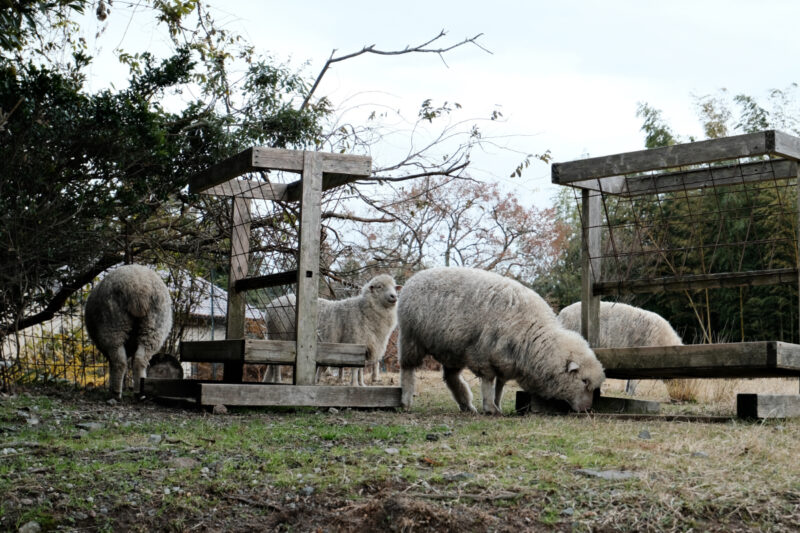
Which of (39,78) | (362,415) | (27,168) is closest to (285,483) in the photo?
(362,415)

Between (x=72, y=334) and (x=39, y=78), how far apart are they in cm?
496

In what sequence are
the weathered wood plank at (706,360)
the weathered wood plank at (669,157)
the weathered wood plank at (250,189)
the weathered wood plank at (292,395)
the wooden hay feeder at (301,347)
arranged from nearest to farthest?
1. the weathered wood plank at (706,360)
2. the weathered wood plank at (669,157)
3. the weathered wood plank at (292,395)
4. the wooden hay feeder at (301,347)
5. the weathered wood plank at (250,189)

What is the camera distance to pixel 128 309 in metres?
8.98

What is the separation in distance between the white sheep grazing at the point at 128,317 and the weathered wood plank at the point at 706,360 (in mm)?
4810

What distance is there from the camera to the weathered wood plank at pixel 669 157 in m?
7.01

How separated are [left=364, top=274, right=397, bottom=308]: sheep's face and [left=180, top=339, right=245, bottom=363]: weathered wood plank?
349 centimetres

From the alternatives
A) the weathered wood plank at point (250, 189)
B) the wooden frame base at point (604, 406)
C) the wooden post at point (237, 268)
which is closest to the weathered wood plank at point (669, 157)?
the wooden frame base at point (604, 406)

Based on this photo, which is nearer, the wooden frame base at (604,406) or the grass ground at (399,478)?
the grass ground at (399,478)

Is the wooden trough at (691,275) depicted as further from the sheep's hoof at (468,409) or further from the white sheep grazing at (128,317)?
the white sheep grazing at (128,317)

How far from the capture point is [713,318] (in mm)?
20422

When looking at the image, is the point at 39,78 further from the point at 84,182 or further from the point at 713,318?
the point at 713,318

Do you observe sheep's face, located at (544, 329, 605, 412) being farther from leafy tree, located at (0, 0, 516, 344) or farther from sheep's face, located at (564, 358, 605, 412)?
leafy tree, located at (0, 0, 516, 344)

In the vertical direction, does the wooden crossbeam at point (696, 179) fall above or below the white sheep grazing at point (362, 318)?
above

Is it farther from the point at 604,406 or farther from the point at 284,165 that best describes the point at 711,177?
the point at 284,165
